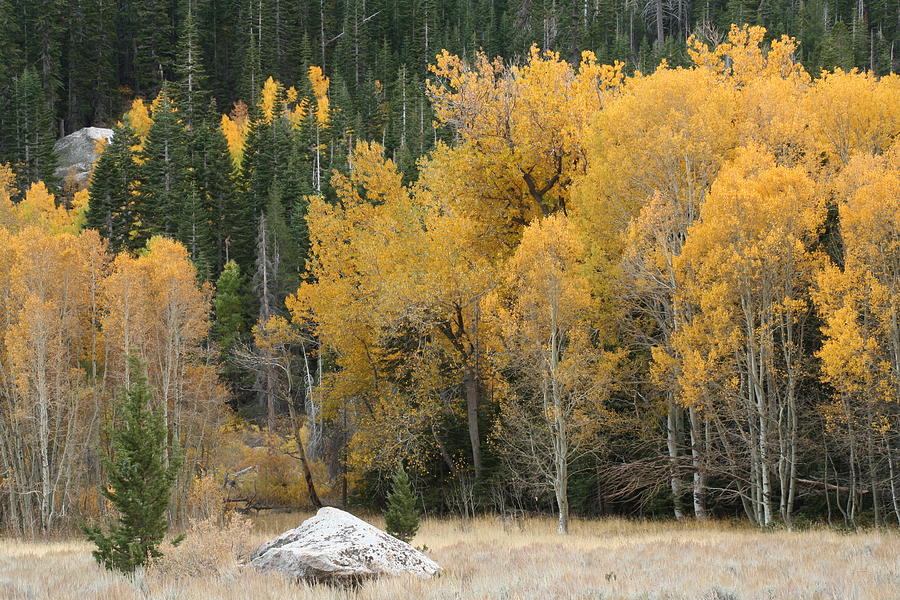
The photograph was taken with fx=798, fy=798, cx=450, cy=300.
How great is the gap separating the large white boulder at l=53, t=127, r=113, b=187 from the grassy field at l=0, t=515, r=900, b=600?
2020 inches

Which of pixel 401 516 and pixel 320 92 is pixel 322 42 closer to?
pixel 320 92

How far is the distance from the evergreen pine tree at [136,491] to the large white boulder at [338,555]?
1605 millimetres

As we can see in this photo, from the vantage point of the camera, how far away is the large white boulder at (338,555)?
34.3 ft

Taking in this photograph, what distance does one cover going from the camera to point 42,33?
74250 mm

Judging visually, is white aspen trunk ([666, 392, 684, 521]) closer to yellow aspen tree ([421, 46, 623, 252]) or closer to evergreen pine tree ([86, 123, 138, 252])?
yellow aspen tree ([421, 46, 623, 252])

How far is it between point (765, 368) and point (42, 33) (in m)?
75.7

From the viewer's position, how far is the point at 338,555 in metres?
10.6

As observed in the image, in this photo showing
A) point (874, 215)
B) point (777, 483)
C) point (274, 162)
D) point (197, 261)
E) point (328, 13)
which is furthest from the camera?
point (328, 13)

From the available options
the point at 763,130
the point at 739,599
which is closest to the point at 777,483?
the point at 763,130

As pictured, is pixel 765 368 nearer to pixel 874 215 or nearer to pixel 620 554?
pixel 874 215

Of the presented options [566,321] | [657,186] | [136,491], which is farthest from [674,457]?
[136,491]

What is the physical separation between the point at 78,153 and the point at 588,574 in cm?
6433

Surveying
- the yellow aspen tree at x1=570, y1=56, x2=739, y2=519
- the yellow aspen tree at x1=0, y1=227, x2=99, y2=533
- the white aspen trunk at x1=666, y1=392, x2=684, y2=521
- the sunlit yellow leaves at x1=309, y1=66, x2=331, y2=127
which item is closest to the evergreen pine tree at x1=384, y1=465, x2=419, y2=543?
the yellow aspen tree at x1=570, y1=56, x2=739, y2=519

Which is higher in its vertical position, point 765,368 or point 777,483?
point 765,368
